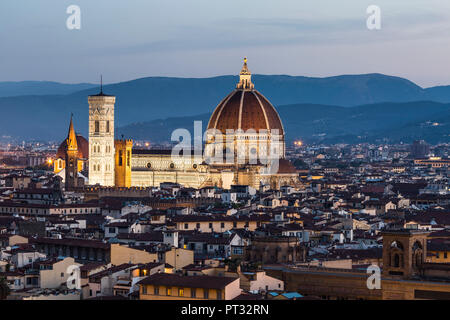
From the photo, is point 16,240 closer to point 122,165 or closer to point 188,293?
point 188,293

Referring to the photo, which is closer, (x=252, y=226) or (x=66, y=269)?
(x=66, y=269)

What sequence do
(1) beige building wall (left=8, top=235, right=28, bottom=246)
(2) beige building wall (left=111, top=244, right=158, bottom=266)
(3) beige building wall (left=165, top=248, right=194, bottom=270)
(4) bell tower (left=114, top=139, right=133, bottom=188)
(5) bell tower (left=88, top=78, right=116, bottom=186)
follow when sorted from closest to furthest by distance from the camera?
(3) beige building wall (left=165, top=248, right=194, bottom=270) < (2) beige building wall (left=111, top=244, right=158, bottom=266) < (1) beige building wall (left=8, top=235, right=28, bottom=246) < (5) bell tower (left=88, top=78, right=116, bottom=186) < (4) bell tower (left=114, top=139, right=133, bottom=188)

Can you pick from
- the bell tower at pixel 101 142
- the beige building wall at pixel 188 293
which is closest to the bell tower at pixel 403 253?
the beige building wall at pixel 188 293

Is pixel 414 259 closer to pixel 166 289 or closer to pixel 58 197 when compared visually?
pixel 166 289

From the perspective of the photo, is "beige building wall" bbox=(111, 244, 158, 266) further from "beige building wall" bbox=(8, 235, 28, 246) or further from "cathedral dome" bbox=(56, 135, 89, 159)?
"cathedral dome" bbox=(56, 135, 89, 159)

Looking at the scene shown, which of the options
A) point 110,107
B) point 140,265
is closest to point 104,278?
point 140,265

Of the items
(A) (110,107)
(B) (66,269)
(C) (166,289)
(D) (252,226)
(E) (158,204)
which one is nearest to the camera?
(C) (166,289)

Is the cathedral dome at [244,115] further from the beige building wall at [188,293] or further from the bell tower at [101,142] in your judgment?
the beige building wall at [188,293]

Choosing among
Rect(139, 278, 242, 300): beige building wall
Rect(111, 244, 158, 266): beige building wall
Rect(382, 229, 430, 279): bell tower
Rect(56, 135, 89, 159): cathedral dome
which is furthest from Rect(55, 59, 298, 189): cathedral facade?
Rect(139, 278, 242, 300): beige building wall
